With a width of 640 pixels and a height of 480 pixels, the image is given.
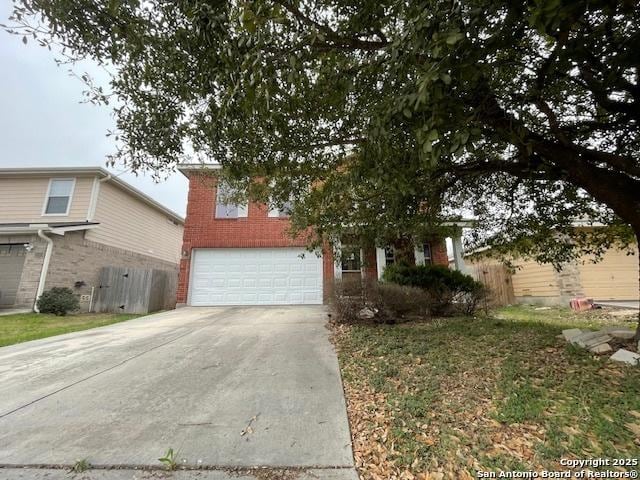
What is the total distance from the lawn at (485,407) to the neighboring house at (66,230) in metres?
11.7

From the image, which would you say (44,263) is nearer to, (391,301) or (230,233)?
(230,233)

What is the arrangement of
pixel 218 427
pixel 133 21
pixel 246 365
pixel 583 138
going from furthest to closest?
pixel 583 138, pixel 246 365, pixel 133 21, pixel 218 427

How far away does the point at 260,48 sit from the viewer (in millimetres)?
2688

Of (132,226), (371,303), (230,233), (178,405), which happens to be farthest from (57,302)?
(371,303)

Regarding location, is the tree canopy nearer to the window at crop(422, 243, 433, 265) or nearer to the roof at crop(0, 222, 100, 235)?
the window at crop(422, 243, 433, 265)

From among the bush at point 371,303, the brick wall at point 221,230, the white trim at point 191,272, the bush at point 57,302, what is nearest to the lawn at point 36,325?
the bush at point 57,302

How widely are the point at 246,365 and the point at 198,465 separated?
2171mm

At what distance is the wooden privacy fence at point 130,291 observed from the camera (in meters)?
11.4

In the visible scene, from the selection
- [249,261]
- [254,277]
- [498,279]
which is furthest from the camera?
[498,279]

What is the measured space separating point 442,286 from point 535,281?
8.25m

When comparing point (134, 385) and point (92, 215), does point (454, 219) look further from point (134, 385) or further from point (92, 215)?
point (92, 215)

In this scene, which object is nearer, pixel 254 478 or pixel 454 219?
pixel 254 478

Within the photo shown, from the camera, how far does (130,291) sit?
11625 millimetres

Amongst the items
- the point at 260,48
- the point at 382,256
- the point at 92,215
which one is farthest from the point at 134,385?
the point at 92,215
